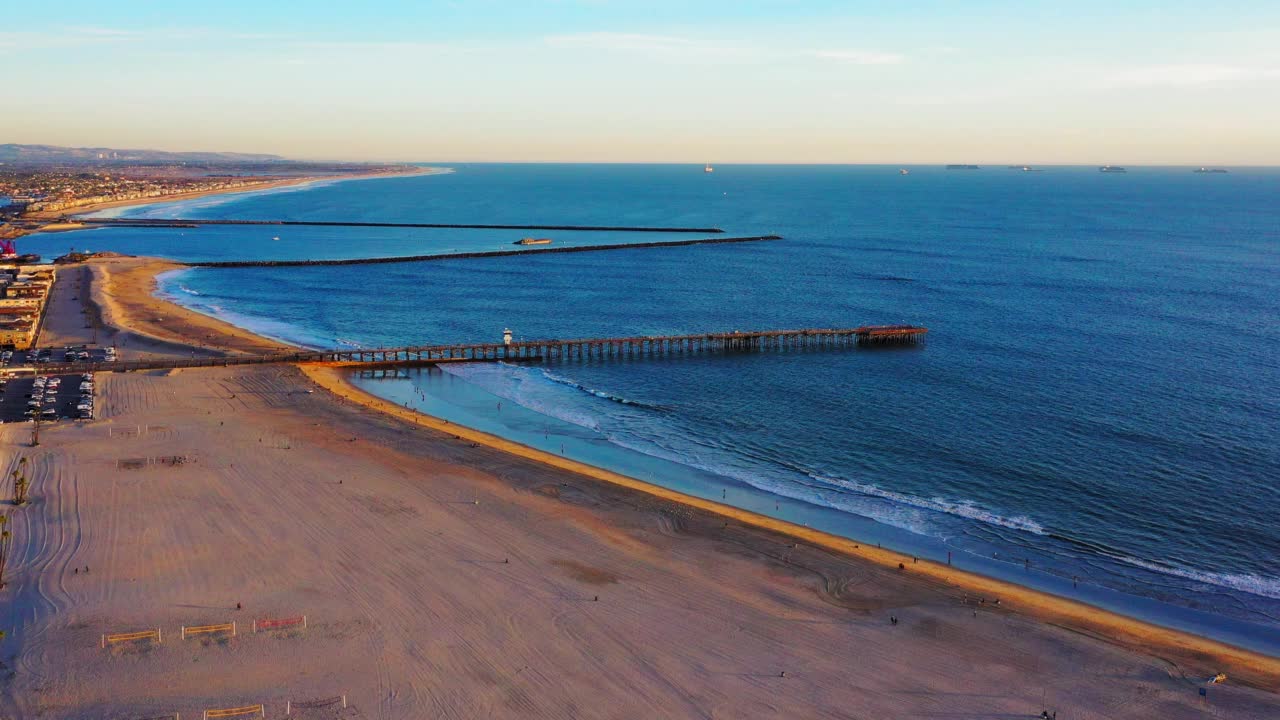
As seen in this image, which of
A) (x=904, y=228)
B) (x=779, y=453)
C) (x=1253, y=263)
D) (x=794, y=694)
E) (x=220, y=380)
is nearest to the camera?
(x=794, y=694)

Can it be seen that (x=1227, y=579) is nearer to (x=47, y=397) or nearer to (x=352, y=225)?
(x=47, y=397)

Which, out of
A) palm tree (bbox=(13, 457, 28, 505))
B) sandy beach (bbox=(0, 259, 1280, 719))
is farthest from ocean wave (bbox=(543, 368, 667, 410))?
palm tree (bbox=(13, 457, 28, 505))

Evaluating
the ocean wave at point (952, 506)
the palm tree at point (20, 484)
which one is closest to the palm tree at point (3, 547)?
the palm tree at point (20, 484)

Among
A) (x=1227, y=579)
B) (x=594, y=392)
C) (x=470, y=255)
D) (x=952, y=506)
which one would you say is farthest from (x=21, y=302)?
(x=1227, y=579)

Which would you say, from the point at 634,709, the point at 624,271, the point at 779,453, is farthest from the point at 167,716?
the point at 624,271

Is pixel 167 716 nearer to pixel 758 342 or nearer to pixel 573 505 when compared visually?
pixel 573 505

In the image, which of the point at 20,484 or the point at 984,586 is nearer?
the point at 984,586
